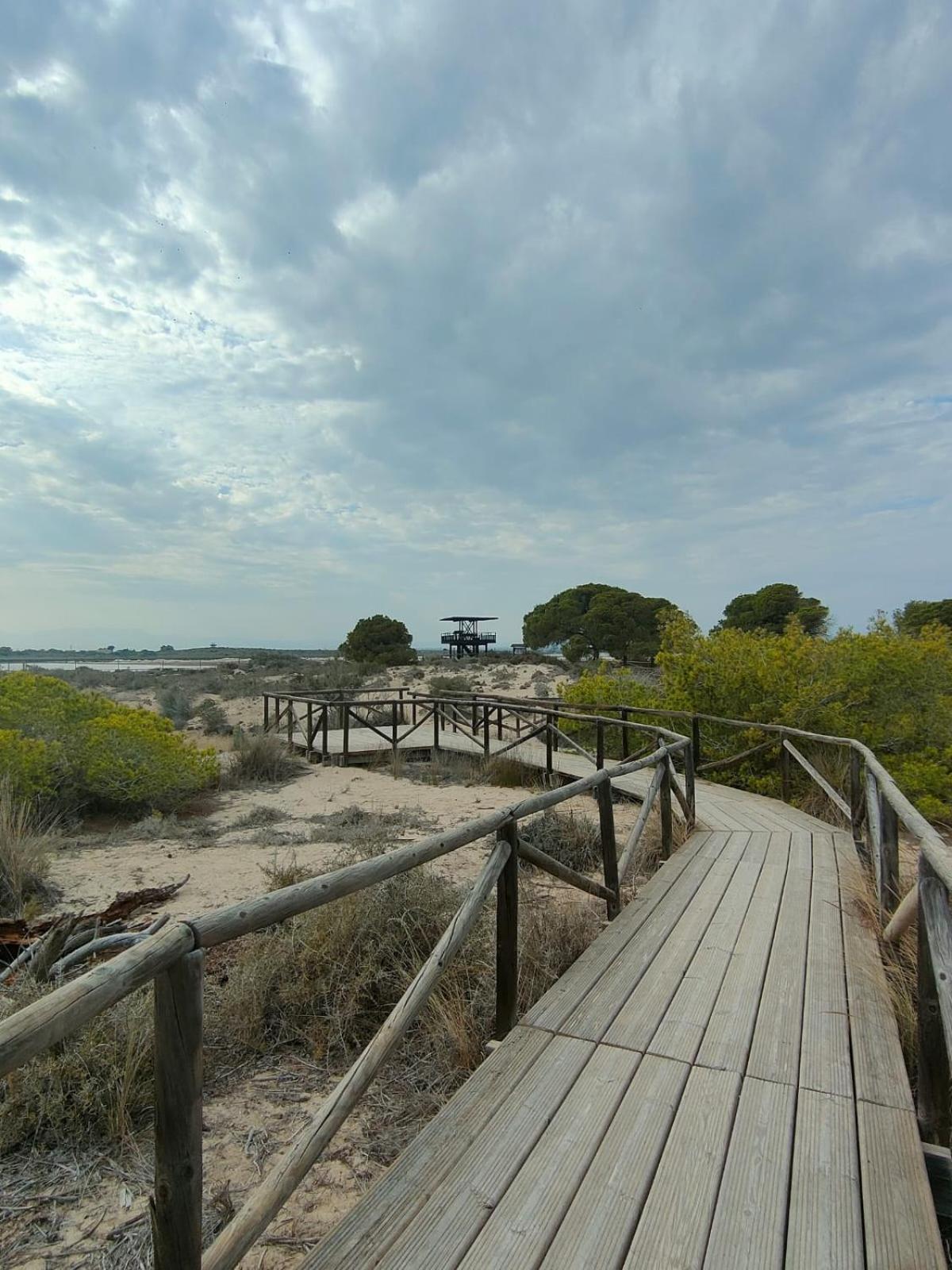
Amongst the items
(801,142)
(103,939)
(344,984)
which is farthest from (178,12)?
(344,984)

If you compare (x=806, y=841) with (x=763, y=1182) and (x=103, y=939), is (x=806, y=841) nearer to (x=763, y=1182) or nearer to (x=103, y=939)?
(x=763, y=1182)

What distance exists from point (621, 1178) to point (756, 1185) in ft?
1.23

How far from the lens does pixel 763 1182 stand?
1884 mm

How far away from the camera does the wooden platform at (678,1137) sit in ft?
5.43

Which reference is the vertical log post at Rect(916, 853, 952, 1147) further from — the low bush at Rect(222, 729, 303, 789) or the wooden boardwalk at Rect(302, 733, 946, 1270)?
the low bush at Rect(222, 729, 303, 789)

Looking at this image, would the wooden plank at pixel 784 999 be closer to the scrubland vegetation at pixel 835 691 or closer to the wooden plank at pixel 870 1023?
the wooden plank at pixel 870 1023

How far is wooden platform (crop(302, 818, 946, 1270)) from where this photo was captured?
165 centimetres

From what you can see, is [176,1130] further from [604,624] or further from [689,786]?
[604,624]

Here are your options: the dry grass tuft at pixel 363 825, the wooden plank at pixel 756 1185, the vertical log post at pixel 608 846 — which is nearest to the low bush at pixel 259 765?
the dry grass tuft at pixel 363 825

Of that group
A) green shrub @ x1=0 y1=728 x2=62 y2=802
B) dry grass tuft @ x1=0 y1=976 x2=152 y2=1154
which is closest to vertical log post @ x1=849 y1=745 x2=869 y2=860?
dry grass tuft @ x1=0 y1=976 x2=152 y2=1154

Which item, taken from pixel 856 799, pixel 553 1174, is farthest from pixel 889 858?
pixel 553 1174

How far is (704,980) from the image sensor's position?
3221mm

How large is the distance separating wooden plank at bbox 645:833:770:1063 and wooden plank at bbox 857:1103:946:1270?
62 cm

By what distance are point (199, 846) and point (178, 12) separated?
8976 millimetres
